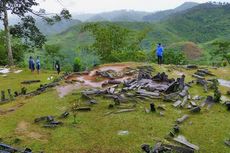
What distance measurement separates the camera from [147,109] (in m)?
23.5

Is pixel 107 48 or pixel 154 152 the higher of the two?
pixel 107 48

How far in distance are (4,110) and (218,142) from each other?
51.8 feet

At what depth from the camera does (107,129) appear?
67.5ft

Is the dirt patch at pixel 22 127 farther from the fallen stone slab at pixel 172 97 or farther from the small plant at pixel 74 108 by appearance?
Answer: the fallen stone slab at pixel 172 97

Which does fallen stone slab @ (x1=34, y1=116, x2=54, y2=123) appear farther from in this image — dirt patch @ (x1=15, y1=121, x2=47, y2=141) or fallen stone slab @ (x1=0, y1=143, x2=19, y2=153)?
fallen stone slab @ (x1=0, y1=143, x2=19, y2=153)

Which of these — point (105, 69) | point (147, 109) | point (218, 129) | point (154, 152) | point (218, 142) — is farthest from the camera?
point (105, 69)

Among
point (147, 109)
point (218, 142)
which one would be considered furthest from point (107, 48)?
point (218, 142)

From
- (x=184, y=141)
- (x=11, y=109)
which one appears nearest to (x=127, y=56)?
(x=11, y=109)

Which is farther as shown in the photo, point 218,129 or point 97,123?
point 97,123

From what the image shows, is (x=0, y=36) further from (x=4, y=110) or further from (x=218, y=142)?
(x=218, y=142)

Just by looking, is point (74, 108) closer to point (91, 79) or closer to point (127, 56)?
point (91, 79)

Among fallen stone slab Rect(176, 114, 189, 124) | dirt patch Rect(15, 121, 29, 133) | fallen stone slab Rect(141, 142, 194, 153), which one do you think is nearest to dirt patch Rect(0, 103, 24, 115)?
dirt patch Rect(15, 121, 29, 133)

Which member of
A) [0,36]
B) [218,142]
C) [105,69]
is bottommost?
[218,142]

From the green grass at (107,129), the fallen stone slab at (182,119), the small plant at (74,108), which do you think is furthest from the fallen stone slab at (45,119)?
the fallen stone slab at (182,119)
